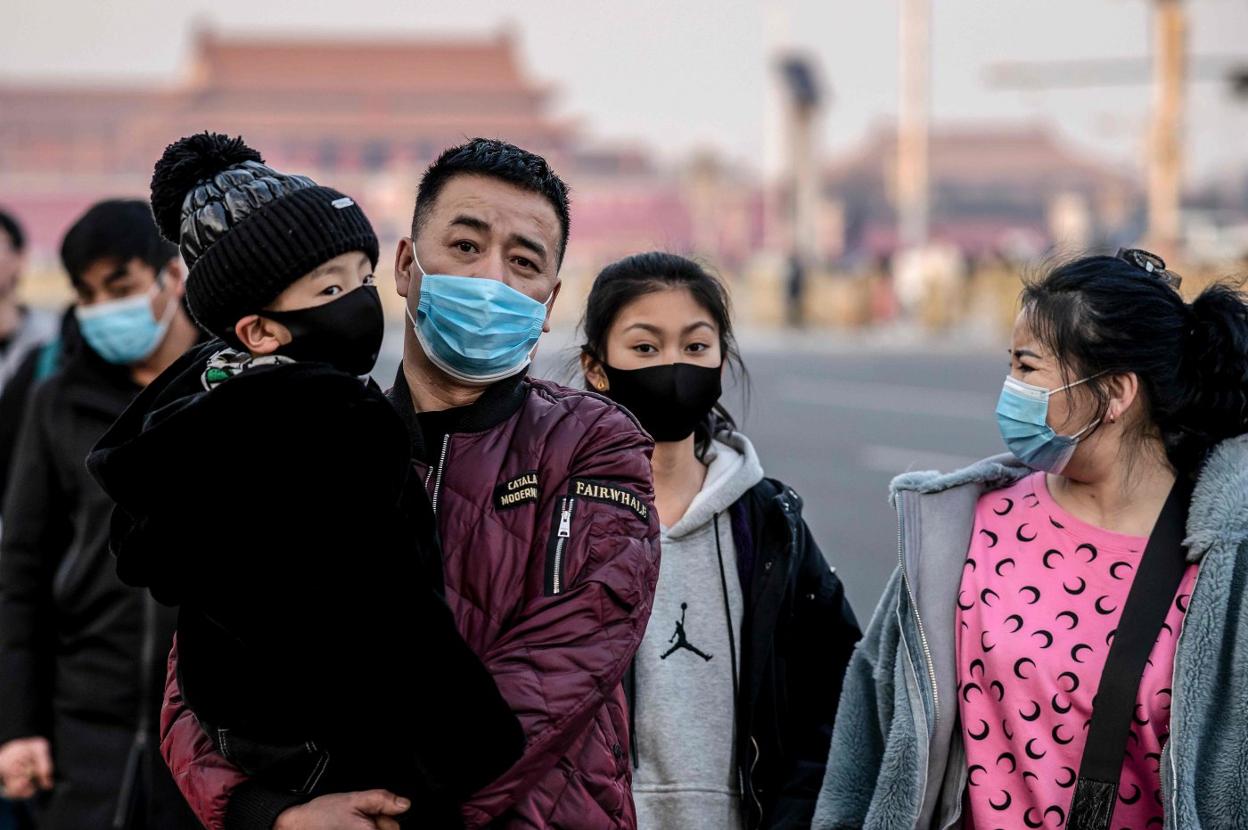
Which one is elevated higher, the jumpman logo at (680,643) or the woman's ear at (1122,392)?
the woman's ear at (1122,392)

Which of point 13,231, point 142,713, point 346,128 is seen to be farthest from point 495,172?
point 346,128

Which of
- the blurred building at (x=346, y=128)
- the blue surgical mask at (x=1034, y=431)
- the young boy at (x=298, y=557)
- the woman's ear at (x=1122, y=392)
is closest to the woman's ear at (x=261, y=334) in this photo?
the young boy at (x=298, y=557)

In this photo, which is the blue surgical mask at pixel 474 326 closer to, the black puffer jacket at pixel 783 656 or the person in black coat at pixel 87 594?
the black puffer jacket at pixel 783 656

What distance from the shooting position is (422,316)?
220 centimetres

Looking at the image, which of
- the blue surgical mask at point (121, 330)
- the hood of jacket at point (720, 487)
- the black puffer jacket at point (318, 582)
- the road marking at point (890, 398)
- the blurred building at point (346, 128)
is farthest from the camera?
the blurred building at point (346, 128)

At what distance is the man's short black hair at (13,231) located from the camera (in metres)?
5.32

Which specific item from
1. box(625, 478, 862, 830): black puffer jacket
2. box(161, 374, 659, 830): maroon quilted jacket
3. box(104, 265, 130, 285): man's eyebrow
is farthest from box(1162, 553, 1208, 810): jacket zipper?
box(104, 265, 130, 285): man's eyebrow

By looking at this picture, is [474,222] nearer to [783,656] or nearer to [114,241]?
[783,656]

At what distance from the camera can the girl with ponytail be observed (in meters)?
2.32

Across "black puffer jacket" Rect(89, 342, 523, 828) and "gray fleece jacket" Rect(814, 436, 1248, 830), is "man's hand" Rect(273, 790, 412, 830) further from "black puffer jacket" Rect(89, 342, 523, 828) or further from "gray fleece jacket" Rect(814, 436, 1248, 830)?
"gray fleece jacket" Rect(814, 436, 1248, 830)

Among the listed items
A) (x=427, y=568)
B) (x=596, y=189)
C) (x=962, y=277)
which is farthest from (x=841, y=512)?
(x=596, y=189)

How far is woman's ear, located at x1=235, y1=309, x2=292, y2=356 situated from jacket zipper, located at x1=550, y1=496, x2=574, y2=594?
1.36 ft

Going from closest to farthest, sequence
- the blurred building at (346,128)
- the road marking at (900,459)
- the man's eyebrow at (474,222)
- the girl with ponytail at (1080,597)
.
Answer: the man's eyebrow at (474,222) < the girl with ponytail at (1080,597) < the road marking at (900,459) < the blurred building at (346,128)

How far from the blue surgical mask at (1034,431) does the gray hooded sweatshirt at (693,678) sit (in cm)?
52
